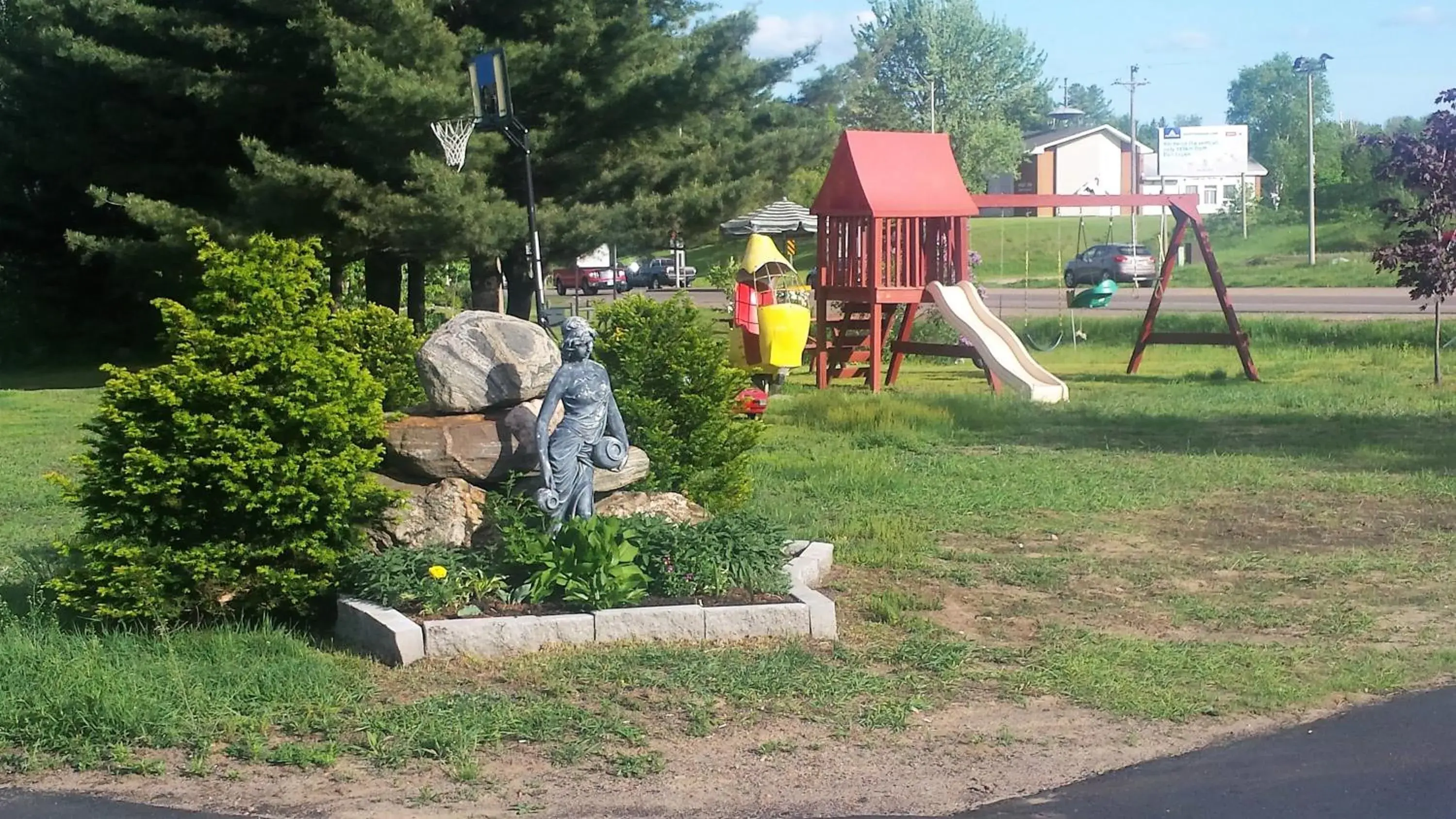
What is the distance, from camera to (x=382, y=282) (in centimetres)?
2273

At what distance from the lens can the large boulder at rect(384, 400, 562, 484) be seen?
7.38 meters

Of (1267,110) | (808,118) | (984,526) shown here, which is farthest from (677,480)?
(1267,110)

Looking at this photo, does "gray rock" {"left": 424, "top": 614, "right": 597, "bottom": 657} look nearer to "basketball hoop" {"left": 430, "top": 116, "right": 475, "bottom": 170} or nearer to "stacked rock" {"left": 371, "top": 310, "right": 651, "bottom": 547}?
"stacked rock" {"left": 371, "top": 310, "right": 651, "bottom": 547}

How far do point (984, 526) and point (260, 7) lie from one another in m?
13.1

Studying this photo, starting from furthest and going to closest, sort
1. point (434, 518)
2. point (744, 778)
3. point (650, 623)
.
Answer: point (434, 518), point (650, 623), point (744, 778)

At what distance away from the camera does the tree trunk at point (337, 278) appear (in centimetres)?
2089

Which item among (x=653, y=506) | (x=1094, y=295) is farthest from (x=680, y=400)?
(x=1094, y=295)

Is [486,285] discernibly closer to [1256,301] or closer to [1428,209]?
[1428,209]

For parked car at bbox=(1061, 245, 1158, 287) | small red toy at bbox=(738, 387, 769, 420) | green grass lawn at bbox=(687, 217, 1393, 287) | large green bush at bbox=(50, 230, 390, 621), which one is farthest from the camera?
green grass lawn at bbox=(687, 217, 1393, 287)

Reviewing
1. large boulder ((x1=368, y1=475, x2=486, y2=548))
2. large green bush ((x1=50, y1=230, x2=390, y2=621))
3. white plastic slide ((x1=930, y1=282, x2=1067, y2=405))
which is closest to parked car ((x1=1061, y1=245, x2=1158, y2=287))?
white plastic slide ((x1=930, y1=282, x2=1067, y2=405))

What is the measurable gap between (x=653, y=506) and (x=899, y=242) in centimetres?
1161

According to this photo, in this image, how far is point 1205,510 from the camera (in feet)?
32.6

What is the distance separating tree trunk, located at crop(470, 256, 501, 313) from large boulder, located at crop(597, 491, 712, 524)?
13625mm

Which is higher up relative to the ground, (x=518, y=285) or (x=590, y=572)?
A: (x=518, y=285)
